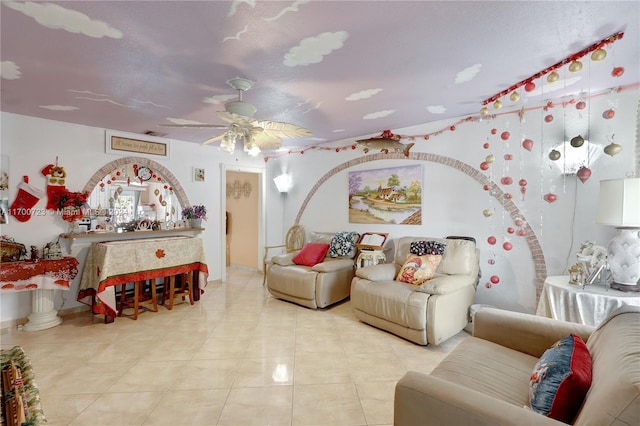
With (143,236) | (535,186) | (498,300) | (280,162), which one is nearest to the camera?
(535,186)

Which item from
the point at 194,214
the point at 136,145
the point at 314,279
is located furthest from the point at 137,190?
the point at 314,279

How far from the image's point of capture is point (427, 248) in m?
3.38

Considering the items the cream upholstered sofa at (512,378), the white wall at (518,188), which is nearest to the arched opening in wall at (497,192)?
the white wall at (518,188)

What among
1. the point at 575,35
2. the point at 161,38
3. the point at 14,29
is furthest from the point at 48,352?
the point at 575,35

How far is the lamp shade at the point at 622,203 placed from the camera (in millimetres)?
2044

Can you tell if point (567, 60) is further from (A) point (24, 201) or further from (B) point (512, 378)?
(A) point (24, 201)

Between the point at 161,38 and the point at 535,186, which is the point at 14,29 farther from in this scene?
the point at 535,186

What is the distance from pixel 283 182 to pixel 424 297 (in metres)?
3.48

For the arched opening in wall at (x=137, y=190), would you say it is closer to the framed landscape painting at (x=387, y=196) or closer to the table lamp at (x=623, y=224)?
the framed landscape painting at (x=387, y=196)

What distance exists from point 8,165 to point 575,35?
16.7ft

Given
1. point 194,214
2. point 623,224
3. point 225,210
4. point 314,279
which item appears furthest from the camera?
point 225,210

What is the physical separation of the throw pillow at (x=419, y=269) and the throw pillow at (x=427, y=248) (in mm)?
56

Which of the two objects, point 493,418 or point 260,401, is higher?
point 493,418

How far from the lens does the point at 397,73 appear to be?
7.65 ft
